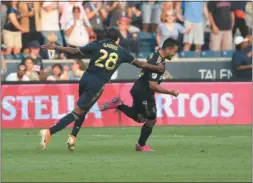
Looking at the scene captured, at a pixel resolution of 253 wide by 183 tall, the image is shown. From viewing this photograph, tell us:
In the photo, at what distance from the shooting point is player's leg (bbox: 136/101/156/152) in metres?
15.5

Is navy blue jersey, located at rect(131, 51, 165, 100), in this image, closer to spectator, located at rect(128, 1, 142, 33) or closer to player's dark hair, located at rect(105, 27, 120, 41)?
player's dark hair, located at rect(105, 27, 120, 41)

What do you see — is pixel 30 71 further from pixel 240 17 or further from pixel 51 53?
pixel 240 17

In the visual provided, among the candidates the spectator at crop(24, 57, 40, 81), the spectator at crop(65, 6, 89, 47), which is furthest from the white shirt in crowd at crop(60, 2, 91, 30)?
the spectator at crop(24, 57, 40, 81)

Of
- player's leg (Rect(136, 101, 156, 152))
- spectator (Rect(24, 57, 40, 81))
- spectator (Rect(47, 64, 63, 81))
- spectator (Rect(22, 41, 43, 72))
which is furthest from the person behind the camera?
spectator (Rect(47, 64, 63, 81))

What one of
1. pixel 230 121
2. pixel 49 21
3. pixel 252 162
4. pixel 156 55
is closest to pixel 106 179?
pixel 252 162

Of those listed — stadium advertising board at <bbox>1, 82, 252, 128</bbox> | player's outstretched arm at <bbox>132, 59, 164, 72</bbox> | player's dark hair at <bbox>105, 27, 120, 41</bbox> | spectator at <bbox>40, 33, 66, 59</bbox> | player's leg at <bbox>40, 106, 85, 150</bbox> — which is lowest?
stadium advertising board at <bbox>1, 82, 252, 128</bbox>

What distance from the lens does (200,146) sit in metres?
16.2

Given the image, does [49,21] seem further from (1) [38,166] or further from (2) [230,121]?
(1) [38,166]

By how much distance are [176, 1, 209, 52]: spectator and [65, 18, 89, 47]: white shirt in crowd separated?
8.59 ft

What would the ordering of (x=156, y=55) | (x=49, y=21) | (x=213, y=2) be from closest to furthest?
(x=156, y=55), (x=49, y=21), (x=213, y=2)

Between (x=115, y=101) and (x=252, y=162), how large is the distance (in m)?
3.65

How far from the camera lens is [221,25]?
24875 millimetres

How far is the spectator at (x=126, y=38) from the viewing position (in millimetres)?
23922

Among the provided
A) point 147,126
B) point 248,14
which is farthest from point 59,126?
point 248,14
